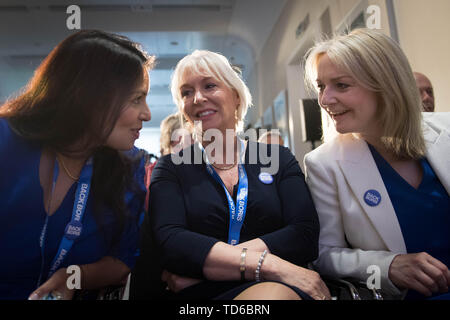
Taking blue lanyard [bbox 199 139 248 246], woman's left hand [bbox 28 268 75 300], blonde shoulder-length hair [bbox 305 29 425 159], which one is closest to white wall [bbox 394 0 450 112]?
blonde shoulder-length hair [bbox 305 29 425 159]

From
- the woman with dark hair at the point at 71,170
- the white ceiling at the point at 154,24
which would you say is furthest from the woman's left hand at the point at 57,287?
the white ceiling at the point at 154,24

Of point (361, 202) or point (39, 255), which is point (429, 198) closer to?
point (361, 202)

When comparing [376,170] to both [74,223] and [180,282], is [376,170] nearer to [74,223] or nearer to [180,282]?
[180,282]

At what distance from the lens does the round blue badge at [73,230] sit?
42.0 inches

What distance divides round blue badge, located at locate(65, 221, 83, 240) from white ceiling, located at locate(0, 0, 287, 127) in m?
4.34

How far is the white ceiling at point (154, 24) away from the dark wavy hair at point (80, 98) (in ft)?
13.4

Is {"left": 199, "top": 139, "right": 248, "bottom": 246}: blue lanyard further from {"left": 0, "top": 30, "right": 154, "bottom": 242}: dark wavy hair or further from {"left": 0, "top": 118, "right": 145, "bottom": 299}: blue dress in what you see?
{"left": 0, "top": 118, "right": 145, "bottom": 299}: blue dress

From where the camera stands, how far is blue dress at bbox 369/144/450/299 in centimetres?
119

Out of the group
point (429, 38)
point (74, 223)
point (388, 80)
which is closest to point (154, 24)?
point (429, 38)

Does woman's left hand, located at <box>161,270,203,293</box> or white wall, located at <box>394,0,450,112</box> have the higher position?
white wall, located at <box>394,0,450,112</box>

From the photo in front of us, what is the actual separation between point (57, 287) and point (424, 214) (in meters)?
1.29

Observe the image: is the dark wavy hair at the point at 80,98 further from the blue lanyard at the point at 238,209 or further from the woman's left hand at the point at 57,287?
the blue lanyard at the point at 238,209

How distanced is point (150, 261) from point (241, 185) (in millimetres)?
485
